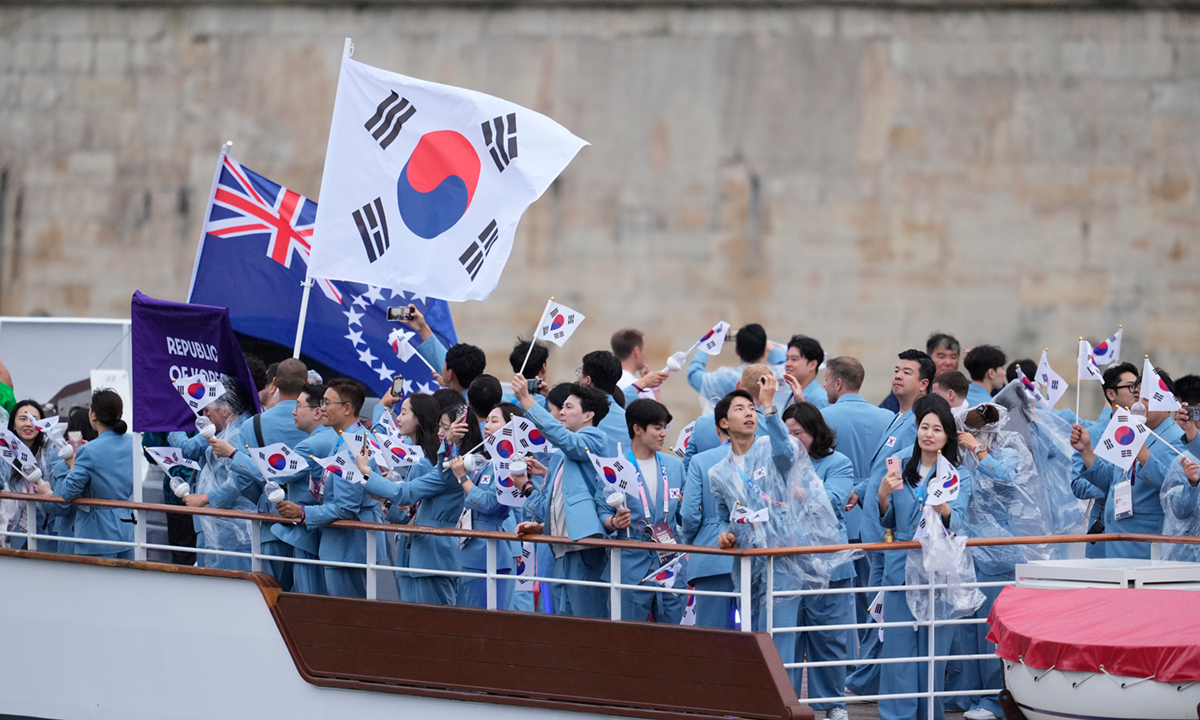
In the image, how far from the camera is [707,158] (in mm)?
17250

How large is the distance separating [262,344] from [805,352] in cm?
380

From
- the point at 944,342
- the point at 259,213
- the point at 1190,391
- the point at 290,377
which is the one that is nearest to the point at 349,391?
the point at 290,377

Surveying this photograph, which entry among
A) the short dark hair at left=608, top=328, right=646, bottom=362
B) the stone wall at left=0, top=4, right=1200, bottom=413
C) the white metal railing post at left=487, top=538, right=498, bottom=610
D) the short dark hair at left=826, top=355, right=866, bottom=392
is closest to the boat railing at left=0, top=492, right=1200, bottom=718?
the white metal railing post at left=487, top=538, right=498, bottom=610

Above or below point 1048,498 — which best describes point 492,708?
below

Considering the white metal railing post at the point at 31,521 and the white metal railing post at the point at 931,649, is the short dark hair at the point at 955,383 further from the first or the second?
the white metal railing post at the point at 31,521

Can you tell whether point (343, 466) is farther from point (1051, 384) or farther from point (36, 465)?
point (1051, 384)

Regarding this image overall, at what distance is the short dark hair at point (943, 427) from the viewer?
249 inches

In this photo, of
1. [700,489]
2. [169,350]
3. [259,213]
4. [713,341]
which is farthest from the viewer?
[713,341]

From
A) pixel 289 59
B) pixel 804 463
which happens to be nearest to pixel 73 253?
pixel 289 59

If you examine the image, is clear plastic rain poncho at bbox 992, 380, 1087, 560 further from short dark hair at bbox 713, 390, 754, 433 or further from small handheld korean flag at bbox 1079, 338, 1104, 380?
short dark hair at bbox 713, 390, 754, 433

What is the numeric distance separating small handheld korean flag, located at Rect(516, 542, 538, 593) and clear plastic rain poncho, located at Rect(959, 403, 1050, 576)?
2.27 m

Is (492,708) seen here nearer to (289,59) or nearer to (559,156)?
(559,156)

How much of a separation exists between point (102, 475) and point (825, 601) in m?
4.00

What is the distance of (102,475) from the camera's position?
24.9ft
